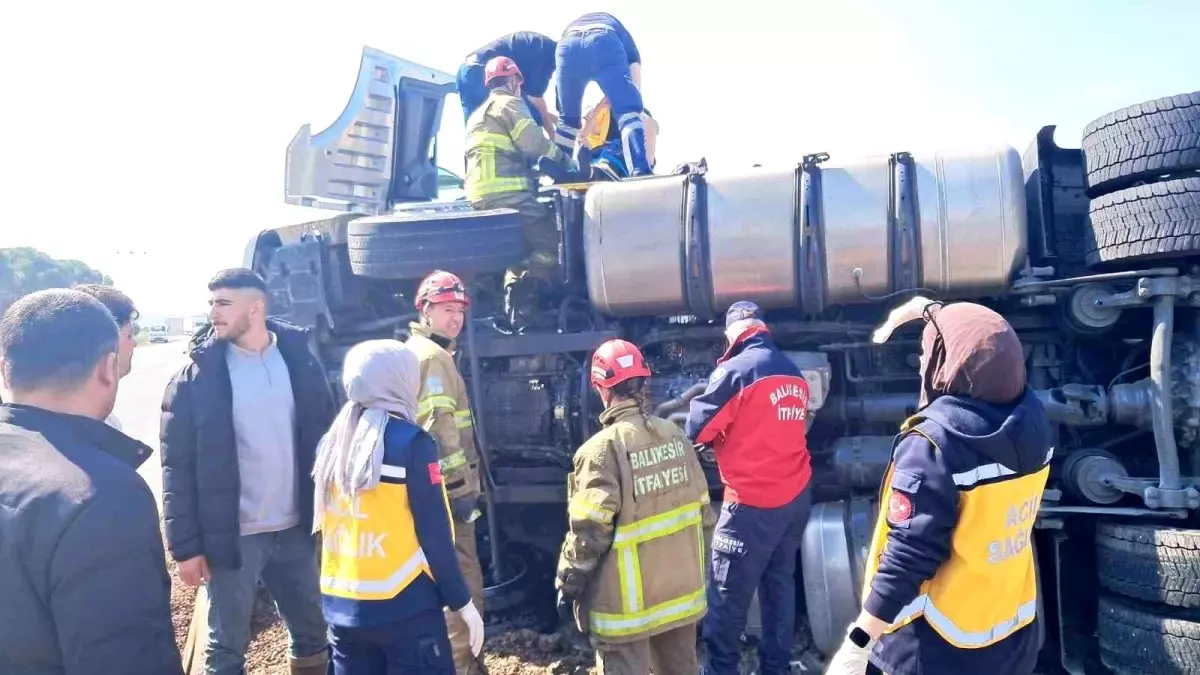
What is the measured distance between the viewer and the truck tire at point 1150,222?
133 inches

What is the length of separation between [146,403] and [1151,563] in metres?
14.7

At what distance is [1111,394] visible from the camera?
3.63 m

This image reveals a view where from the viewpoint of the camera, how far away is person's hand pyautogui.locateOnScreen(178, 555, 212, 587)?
2.94 meters

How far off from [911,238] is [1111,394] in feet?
3.72

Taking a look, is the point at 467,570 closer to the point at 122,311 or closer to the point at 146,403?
the point at 122,311

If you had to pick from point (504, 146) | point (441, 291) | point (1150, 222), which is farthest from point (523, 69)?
point (1150, 222)

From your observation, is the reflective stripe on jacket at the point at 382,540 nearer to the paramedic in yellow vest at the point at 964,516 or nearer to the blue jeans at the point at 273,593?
the blue jeans at the point at 273,593

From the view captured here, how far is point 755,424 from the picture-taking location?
3.42 metres

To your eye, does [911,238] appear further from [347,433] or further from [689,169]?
[347,433]

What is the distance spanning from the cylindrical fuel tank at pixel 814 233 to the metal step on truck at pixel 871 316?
1 centimetres

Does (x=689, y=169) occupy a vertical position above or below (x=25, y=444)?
above

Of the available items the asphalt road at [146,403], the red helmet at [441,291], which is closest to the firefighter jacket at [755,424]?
the red helmet at [441,291]

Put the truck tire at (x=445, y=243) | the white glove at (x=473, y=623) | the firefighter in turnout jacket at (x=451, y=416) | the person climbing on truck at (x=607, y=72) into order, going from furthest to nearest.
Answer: the person climbing on truck at (x=607, y=72), the truck tire at (x=445, y=243), the firefighter in turnout jacket at (x=451, y=416), the white glove at (x=473, y=623)

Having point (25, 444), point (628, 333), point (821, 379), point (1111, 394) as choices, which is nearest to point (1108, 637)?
point (1111, 394)
